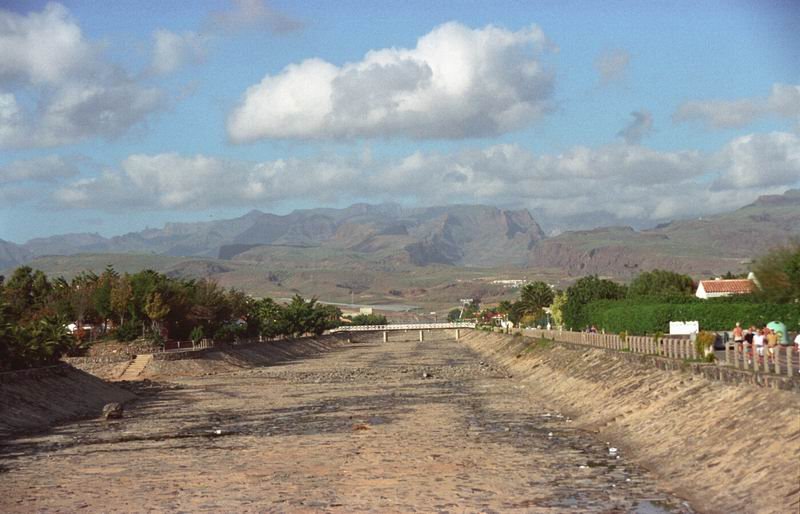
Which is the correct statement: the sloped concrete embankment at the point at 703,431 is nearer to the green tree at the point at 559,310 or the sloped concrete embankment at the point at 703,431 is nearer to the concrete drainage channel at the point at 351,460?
the concrete drainage channel at the point at 351,460

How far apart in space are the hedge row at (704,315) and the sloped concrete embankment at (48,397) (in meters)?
38.8

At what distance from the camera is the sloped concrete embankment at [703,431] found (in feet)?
84.2

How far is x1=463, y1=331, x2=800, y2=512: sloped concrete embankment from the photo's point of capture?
25.7m

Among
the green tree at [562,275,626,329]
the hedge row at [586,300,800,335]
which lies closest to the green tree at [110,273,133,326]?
the green tree at [562,275,626,329]

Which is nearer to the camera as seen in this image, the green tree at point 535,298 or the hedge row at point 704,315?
the hedge row at point 704,315

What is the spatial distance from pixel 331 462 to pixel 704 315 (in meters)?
41.4

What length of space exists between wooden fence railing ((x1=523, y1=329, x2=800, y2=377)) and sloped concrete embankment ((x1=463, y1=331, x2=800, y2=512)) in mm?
1381

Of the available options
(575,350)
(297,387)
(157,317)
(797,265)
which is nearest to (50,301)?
(157,317)

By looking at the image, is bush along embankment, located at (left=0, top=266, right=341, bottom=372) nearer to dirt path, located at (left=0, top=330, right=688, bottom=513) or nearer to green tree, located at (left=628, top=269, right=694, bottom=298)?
dirt path, located at (left=0, top=330, right=688, bottom=513)

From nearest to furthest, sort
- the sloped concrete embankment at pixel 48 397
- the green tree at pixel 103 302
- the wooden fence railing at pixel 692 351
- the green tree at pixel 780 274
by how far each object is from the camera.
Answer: the wooden fence railing at pixel 692 351, the sloped concrete embankment at pixel 48 397, the green tree at pixel 780 274, the green tree at pixel 103 302

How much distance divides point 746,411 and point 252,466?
16724 mm

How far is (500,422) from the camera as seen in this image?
164 ft

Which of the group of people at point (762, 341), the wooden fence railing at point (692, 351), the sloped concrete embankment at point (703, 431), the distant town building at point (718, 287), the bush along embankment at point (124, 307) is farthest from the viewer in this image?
the distant town building at point (718, 287)

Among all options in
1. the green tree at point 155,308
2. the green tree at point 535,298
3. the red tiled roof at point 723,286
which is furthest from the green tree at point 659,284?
the green tree at point 155,308
